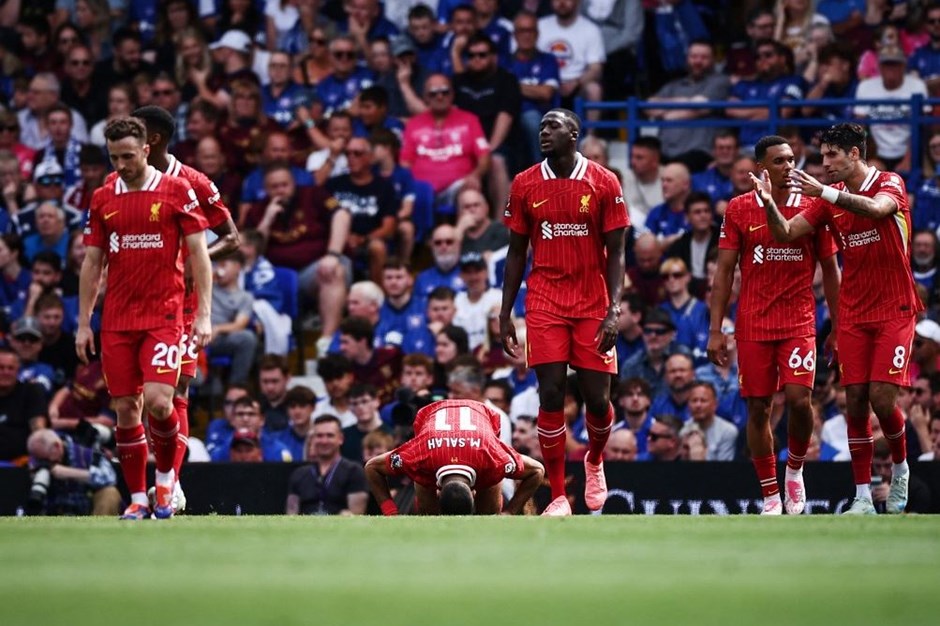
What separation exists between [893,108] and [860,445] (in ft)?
24.9

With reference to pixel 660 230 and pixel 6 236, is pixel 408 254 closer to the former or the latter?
pixel 660 230

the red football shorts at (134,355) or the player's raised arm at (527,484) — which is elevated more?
the red football shorts at (134,355)

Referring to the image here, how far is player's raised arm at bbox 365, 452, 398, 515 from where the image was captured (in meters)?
12.0

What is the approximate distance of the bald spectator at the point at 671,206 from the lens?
17.9 meters

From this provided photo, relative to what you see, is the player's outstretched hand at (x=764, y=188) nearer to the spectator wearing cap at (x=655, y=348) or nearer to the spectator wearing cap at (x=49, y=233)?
the spectator wearing cap at (x=655, y=348)

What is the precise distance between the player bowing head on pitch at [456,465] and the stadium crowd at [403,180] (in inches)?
93.3

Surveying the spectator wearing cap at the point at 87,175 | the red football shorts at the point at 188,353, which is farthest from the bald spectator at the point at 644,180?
the red football shorts at the point at 188,353

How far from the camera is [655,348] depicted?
1664 cm

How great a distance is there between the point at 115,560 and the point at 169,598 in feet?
4.70

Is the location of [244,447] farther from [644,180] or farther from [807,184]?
[807,184]

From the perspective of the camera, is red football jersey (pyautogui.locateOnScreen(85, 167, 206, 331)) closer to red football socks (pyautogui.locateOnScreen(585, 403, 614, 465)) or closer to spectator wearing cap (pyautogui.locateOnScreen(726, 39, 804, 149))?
red football socks (pyautogui.locateOnScreen(585, 403, 614, 465))

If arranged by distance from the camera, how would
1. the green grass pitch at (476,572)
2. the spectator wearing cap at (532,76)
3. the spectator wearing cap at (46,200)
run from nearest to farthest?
the green grass pitch at (476,572), the spectator wearing cap at (532,76), the spectator wearing cap at (46,200)

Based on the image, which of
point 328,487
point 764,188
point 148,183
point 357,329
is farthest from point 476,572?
point 357,329

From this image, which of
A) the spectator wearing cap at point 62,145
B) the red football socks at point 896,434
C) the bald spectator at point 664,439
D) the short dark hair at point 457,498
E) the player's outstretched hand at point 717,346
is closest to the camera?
the short dark hair at point 457,498
